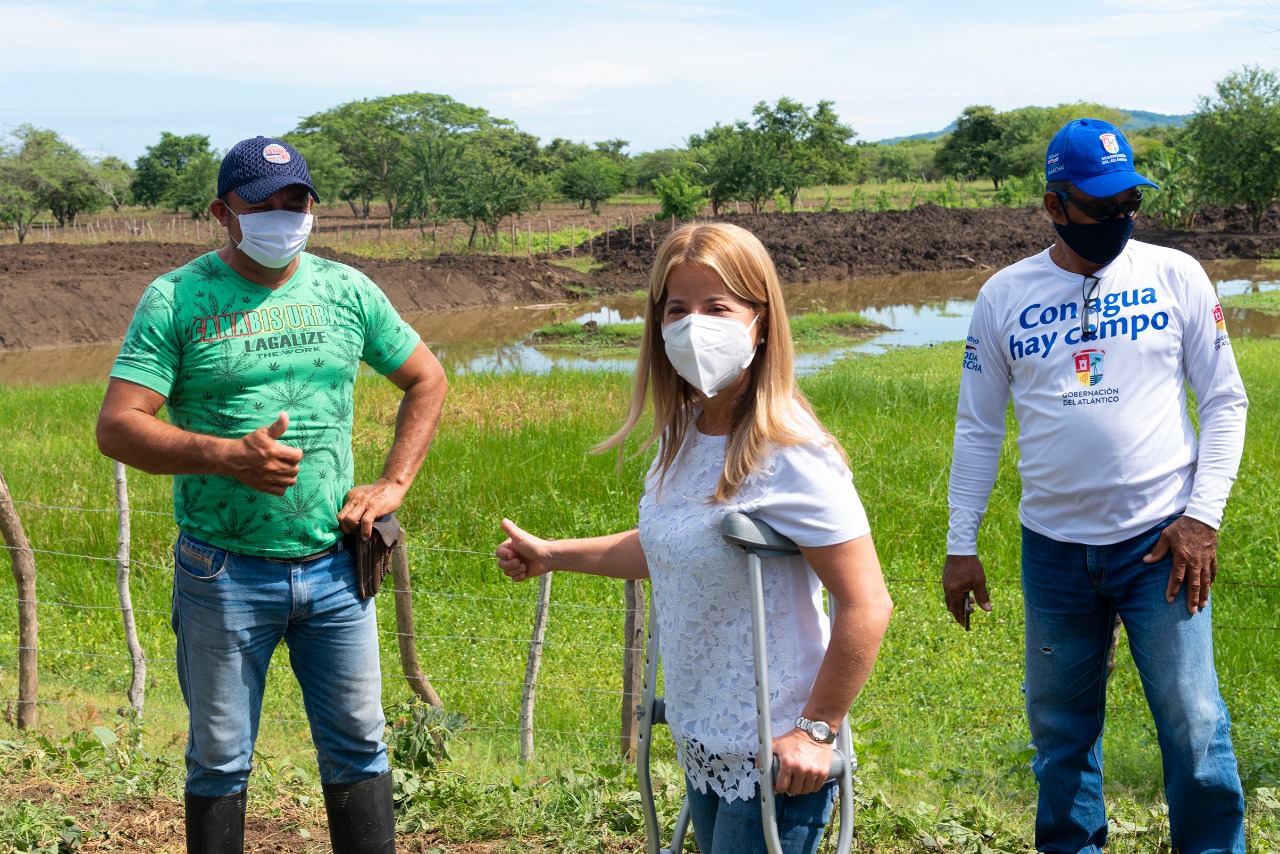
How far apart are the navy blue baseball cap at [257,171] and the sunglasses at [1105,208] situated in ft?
6.84

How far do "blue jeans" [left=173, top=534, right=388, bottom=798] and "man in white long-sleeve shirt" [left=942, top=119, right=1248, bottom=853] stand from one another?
5.74ft

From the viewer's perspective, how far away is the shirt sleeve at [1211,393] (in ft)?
10.00

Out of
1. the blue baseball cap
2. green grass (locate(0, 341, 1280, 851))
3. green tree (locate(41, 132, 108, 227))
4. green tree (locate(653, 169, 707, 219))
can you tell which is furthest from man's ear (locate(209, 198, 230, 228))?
green tree (locate(41, 132, 108, 227))

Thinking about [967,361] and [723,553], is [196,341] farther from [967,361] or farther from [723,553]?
[967,361]

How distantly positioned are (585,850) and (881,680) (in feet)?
10.3

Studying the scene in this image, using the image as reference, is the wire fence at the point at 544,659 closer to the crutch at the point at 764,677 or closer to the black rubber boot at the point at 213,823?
the black rubber boot at the point at 213,823

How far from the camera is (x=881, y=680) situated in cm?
640

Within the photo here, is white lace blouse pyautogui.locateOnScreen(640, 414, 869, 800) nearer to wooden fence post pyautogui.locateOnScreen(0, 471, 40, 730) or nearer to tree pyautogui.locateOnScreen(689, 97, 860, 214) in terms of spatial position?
wooden fence post pyautogui.locateOnScreen(0, 471, 40, 730)

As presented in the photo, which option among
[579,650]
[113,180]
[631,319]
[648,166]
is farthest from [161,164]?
[579,650]

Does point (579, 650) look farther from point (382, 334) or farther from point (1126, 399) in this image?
point (1126, 399)

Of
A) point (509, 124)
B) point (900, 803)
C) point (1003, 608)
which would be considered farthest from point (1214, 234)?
point (509, 124)

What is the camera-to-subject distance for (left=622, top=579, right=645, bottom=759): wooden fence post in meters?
4.77

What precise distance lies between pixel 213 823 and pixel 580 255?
134ft

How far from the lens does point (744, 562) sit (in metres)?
2.19
